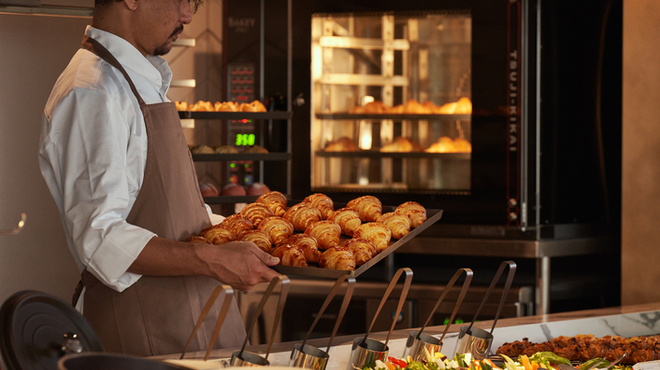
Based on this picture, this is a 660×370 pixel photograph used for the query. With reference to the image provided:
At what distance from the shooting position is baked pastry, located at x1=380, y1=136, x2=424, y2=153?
324 centimetres

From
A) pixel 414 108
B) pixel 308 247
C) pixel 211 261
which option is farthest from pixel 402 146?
pixel 211 261

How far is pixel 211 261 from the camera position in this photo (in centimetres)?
134

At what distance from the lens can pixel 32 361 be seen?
2.62 feet

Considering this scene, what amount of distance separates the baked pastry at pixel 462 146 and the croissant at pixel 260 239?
184 cm

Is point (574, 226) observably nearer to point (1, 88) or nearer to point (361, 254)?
point (361, 254)

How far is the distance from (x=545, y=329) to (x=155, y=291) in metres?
1.00

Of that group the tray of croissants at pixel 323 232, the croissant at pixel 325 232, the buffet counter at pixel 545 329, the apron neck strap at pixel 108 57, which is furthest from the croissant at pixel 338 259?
the apron neck strap at pixel 108 57

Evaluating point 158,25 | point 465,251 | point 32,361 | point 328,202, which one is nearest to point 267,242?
point 328,202

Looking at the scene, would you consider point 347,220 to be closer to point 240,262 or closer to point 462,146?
point 240,262

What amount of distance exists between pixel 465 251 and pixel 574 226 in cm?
49

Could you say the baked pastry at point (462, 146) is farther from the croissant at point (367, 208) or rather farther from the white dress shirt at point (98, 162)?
the white dress shirt at point (98, 162)

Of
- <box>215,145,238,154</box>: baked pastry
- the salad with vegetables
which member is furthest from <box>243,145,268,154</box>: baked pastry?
the salad with vegetables

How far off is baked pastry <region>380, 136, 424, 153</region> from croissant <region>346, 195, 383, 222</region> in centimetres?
155

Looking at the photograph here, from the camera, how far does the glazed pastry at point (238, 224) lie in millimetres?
1519
